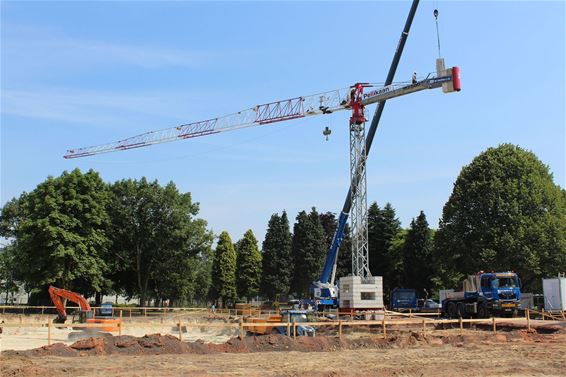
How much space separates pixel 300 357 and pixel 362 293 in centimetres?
2125

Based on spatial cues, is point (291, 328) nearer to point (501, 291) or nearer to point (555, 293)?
point (501, 291)

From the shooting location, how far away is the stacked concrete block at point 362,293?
140 feet

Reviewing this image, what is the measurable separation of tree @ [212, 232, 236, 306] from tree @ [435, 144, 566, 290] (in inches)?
1450

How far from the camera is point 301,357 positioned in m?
22.5

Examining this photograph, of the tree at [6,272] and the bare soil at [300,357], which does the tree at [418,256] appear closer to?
the bare soil at [300,357]

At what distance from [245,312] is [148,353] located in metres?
38.2

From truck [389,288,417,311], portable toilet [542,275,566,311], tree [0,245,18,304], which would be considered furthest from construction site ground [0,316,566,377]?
tree [0,245,18,304]

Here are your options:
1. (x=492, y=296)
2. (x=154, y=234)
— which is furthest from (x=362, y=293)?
(x=154, y=234)

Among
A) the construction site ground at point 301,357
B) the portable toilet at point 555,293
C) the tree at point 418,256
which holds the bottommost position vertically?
the construction site ground at point 301,357

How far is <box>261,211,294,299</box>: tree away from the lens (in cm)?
7806

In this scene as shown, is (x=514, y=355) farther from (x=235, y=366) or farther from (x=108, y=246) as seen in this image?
(x=108, y=246)

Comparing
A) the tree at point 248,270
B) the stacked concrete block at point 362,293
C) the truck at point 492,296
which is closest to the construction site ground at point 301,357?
the truck at point 492,296

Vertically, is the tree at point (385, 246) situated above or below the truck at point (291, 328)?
above

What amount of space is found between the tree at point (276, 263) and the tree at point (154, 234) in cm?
1137
